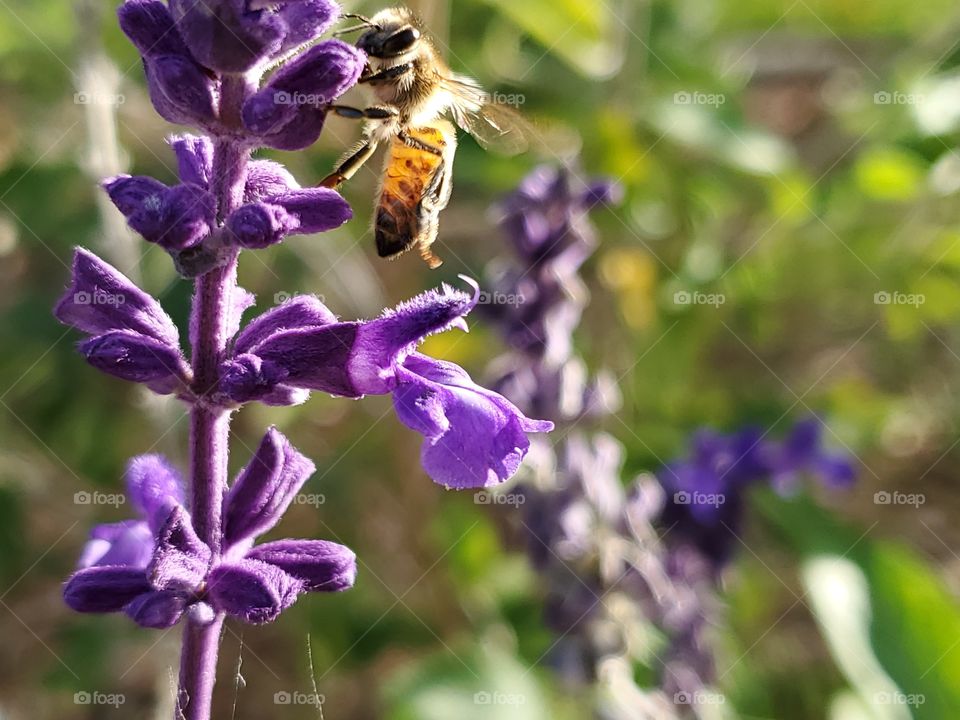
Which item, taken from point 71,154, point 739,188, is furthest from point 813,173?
point 71,154

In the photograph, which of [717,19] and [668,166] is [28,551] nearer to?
[668,166]

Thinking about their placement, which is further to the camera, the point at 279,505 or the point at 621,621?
the point at 621,621

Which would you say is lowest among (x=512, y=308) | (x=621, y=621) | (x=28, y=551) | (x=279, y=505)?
(x=28, y=551)

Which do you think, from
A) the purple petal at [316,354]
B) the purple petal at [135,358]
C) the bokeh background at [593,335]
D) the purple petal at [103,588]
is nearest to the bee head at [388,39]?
the purple petal at [316,354]

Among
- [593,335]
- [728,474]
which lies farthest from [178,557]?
[593,335]

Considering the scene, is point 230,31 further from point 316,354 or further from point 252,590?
point 252,590

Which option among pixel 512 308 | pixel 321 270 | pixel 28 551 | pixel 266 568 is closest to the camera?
pixel 266 568

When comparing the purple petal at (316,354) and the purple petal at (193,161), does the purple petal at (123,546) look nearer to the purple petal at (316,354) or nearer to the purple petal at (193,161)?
the purple petal at (316,354)
